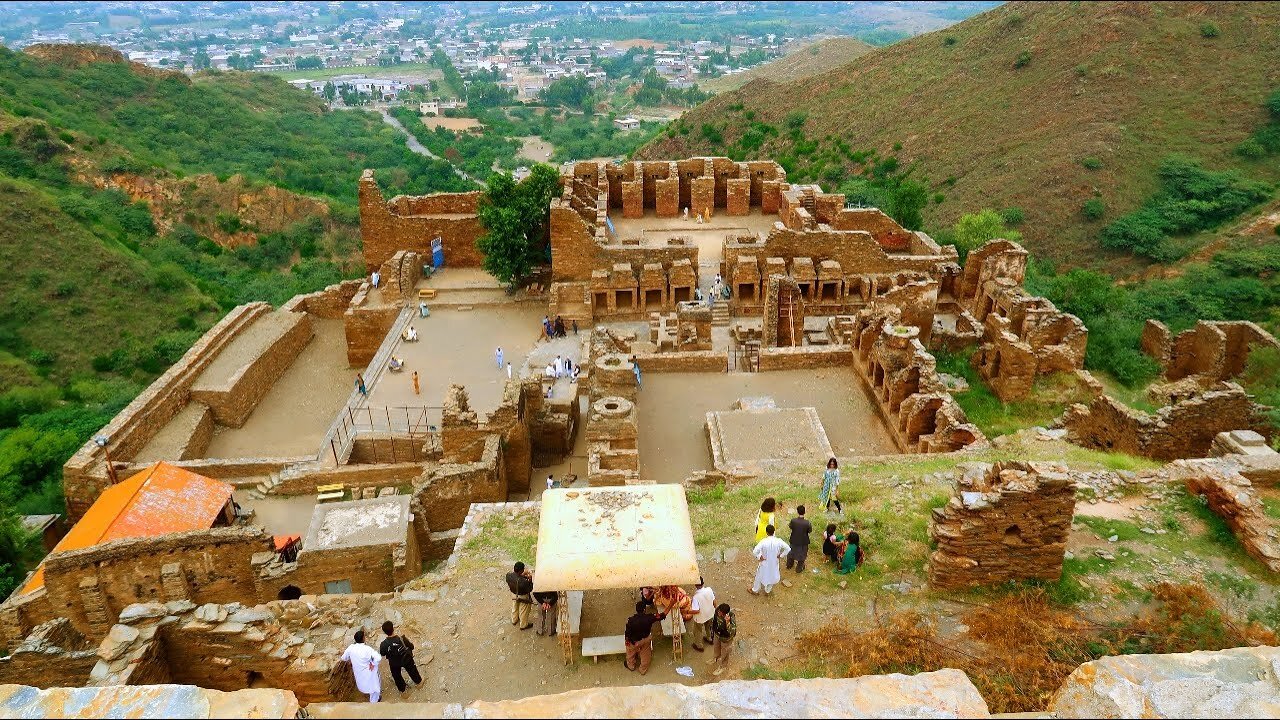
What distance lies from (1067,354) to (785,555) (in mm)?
12922

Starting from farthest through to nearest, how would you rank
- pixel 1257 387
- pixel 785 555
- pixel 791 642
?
pixel 1257 387 → pixel 785 555 → pixel 791 642

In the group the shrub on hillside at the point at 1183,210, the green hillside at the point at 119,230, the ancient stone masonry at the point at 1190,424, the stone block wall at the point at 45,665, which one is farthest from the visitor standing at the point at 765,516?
the shrub on hillside at the point at 1183,210

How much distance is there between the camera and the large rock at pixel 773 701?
4.45m

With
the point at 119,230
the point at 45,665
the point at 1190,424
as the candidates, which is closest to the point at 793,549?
the point at 1190,424

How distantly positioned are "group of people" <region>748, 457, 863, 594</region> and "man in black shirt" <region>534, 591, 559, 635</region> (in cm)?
269

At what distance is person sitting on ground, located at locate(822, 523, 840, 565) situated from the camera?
35.6 feet

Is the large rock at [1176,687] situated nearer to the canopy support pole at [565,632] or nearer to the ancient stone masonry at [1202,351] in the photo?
the canopy support pole at [565,632]

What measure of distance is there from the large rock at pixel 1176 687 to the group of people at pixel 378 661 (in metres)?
6.92

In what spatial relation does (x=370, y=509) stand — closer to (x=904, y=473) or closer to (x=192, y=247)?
(x=904, y=473)

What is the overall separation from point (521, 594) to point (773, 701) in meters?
6.19

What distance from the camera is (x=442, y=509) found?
16.1 meters

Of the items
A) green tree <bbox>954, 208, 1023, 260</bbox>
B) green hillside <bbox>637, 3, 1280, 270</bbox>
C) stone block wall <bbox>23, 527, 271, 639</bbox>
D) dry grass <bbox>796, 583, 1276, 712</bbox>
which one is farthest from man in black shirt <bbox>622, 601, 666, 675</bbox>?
green hillside <bbox>637, 3, 1280, 270</bbox>

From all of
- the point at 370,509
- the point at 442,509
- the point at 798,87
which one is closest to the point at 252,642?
the point at 370,509

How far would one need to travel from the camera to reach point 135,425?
21.3 m
